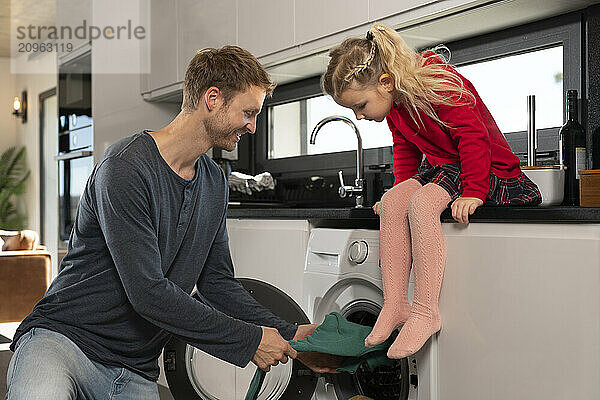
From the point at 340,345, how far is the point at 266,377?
402 millimetres

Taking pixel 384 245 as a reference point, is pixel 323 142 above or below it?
above

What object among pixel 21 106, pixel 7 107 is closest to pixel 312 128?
pixel 21 106

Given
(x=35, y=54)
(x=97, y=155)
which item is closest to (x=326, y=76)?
(x=97, y=155)

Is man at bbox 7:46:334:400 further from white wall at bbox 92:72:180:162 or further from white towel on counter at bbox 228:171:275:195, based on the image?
white wall at bbox 92:72:180:162

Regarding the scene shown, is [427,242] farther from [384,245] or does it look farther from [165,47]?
[165,47]

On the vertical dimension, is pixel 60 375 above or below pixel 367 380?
above

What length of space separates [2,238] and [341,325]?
15.9 ft

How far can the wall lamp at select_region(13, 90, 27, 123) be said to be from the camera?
9.12 metres

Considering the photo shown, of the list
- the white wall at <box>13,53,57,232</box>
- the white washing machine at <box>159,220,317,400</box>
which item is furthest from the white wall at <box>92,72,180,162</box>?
the white wall at <box>13,53,57,232</box>

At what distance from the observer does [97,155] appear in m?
4.33

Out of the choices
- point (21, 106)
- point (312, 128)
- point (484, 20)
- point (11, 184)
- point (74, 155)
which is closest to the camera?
point (484, 20)

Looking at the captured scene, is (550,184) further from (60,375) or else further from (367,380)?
(60,375)

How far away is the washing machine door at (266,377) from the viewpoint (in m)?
1.82

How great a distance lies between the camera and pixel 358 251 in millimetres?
2064
